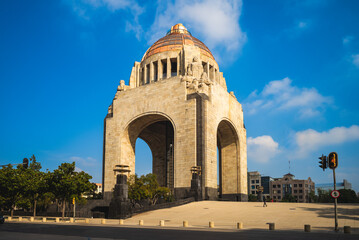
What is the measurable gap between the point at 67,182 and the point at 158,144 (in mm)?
20255

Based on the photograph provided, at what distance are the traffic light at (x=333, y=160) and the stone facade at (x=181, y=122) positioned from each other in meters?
16.8

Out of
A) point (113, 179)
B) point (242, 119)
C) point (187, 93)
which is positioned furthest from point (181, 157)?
point (242, 119)

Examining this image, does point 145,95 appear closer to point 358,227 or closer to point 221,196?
point 221,196

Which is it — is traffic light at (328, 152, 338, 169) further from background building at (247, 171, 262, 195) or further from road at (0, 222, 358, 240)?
background building at (247, 171, 262, 195)

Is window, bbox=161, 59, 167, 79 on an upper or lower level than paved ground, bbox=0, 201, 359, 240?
upper

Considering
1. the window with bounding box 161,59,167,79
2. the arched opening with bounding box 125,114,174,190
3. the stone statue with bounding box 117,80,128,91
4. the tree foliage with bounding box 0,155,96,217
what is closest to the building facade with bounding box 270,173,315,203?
the arched opening with bounding box 125,114,174,190

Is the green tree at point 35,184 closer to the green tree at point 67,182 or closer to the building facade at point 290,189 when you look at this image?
the green tree at point 67,182

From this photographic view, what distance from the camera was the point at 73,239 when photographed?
37.6 ft

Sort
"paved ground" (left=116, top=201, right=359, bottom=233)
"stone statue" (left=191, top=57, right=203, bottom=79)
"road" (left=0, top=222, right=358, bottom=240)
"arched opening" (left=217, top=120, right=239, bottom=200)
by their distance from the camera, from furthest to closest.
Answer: "arched opening" (left=217, top=120, right=239, bottom=200)
"stone statue" (left=191, top=57, right=203, bottom=79)
"paved ground" (left=116, top=201, right=359, bottom=233)
"road" (left=0, top=222, right=358, bottom=240)

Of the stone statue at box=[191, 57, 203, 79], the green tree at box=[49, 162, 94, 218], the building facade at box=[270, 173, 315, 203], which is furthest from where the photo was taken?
the building facade at box=[270, 173, 315, 203]

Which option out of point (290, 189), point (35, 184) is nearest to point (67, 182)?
point (35, 184)

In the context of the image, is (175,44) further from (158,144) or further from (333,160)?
(333,160)

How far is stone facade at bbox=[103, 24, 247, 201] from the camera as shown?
32.9 metres

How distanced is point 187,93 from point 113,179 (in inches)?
505
